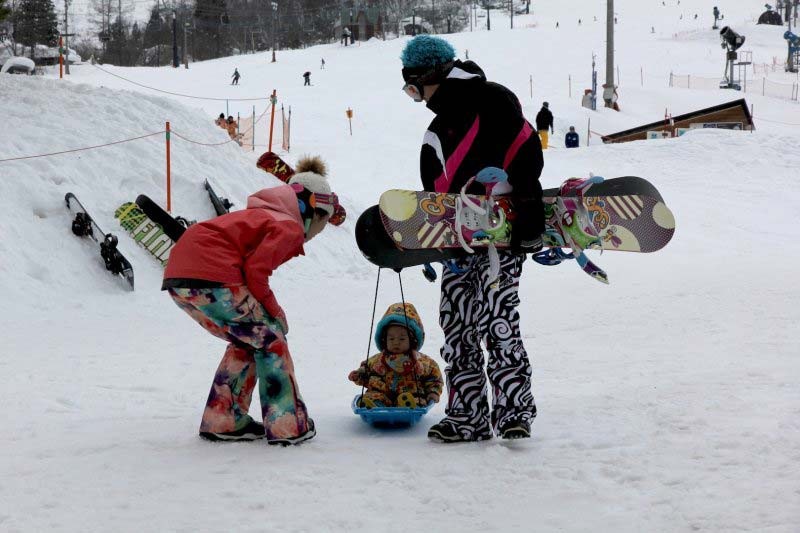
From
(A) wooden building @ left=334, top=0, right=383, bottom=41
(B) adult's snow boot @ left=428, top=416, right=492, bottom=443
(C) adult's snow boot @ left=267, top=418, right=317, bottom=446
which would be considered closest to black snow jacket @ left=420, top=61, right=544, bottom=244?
(B) adult's snow boot @ left=428, top=416, right=492, bottom=443

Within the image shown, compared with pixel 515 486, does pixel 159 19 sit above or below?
Answer: above

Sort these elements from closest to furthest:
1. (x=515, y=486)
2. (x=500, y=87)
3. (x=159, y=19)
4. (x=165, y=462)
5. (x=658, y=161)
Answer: (x=515, y=486) → (x=165, y=462) → (x=500, y=87) → (x=658, y=161) → (x=159, y=19)

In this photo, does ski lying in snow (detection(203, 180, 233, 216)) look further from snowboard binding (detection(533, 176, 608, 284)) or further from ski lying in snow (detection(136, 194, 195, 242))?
snowboard binding (detection(533, 176, 608, 284))

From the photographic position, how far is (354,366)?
775 cm

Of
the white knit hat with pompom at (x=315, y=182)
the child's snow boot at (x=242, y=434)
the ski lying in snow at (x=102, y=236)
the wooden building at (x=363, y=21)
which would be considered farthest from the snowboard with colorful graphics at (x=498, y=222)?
the wooden building at (x=363, y=21)

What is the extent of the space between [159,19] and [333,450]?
3376 inches

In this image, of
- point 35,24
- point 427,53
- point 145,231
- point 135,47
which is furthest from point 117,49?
point 427,53

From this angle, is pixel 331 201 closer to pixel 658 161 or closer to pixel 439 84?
pixel 439 84

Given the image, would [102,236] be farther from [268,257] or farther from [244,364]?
[268,257]

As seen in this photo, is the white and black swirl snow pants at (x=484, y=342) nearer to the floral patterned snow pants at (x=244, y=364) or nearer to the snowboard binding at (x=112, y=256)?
the floral patterned snow pants at (x=244, y=364)

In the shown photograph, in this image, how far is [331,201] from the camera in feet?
15.8

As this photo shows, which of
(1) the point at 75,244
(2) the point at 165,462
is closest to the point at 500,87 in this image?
(2) the point at 165,462

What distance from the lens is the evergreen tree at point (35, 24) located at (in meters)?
65.6

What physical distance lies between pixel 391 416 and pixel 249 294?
1.20 metres
